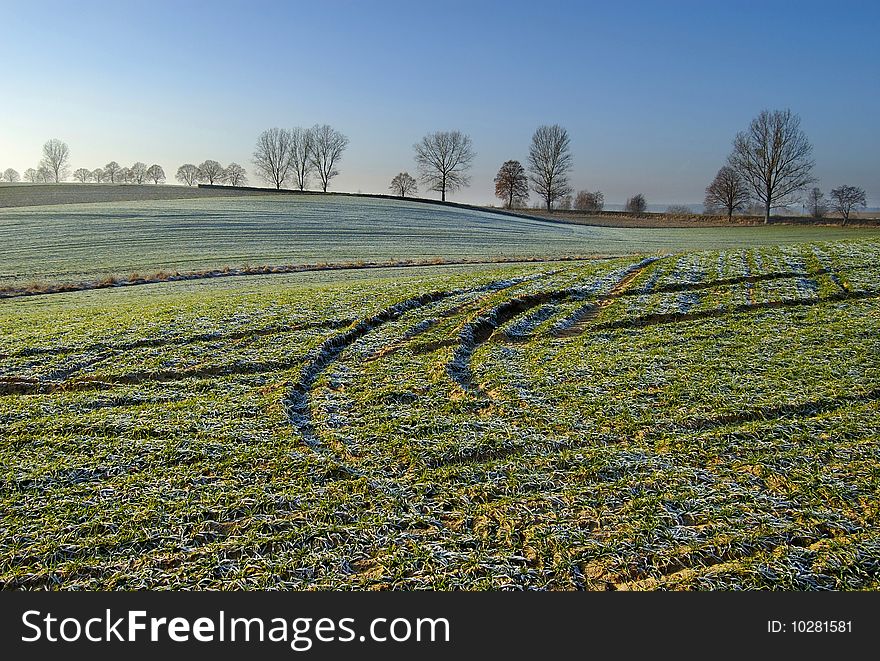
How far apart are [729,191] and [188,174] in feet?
341

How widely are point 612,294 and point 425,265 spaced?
12327mm

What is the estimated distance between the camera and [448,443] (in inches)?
240

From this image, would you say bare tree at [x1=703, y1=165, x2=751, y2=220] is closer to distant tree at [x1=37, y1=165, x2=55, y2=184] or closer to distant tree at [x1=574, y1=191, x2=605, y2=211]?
distant tree at [x1=574, y1=191, x2=605, y2=211]

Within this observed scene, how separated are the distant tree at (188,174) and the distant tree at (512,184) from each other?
68562 mm

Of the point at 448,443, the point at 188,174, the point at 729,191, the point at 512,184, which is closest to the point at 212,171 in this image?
the point at 188,174

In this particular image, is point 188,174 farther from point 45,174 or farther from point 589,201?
point 589,201

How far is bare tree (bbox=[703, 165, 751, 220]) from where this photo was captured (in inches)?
3123

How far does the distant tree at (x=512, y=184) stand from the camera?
9525cm

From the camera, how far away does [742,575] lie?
4.07 meters

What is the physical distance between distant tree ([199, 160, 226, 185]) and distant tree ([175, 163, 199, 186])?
2.95 m

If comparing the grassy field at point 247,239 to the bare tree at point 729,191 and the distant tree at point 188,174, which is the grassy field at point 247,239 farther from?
the distant tree at point 188,174

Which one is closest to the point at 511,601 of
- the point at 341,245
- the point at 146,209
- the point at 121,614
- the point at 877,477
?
the point at 121,614

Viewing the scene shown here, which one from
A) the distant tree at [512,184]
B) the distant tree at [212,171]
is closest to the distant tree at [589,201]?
the distant tree at [512,184]

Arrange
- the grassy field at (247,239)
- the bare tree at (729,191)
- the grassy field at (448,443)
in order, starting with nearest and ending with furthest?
1. the grassy field at (448,443)
2. the grassy field at (247,239)
3. the bare tree at (729,191)
